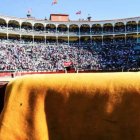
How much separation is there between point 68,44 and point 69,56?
6.32 meters

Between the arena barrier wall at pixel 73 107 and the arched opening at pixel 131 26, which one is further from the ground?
the arched opening at pixel 131 26

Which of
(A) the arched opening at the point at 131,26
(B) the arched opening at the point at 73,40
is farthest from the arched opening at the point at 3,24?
(A) the arched opening at the point at 131,26

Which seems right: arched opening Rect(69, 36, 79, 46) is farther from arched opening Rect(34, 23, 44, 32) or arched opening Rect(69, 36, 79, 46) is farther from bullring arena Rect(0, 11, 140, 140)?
bullring arena Rect(0, 11, 140, 140)

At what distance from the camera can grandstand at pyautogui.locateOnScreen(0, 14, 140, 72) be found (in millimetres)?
54297

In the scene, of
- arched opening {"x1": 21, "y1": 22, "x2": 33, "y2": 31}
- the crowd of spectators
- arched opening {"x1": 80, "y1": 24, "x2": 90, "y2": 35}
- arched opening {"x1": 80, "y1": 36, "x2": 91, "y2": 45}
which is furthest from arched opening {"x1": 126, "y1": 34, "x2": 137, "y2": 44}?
arched opening {"x1": 21, "y1": 22, "x2": 33, "y2": 31}

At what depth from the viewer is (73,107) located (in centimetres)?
527

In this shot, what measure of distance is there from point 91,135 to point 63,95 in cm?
80

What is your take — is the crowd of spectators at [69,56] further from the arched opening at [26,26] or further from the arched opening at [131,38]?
the arched opening at [26,26]

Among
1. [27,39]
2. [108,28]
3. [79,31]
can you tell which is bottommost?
[27,39]

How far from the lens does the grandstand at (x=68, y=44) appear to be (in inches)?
2138

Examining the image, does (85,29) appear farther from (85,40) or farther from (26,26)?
(26,26)

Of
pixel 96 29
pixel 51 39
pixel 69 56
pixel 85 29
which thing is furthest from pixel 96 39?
pixel 69 56

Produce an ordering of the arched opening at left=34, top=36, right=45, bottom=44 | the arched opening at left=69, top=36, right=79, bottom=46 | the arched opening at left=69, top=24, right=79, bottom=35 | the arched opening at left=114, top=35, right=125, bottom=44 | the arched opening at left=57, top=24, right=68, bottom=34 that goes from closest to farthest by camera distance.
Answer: the arched opening at left=114, top=35, right=125, bottom=44 → the arched opening at left=34, top=36, right=45, bottom=44 → the arched opening at left=69, top=36, right=79, bottom=46 → the arched opening at left=57, top=24, right=68, bottom=34 → the arched opening at left=69, top=24, right=79, bottom=35

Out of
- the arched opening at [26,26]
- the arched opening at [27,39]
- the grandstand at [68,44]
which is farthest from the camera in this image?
the arched opening at [26,26]
